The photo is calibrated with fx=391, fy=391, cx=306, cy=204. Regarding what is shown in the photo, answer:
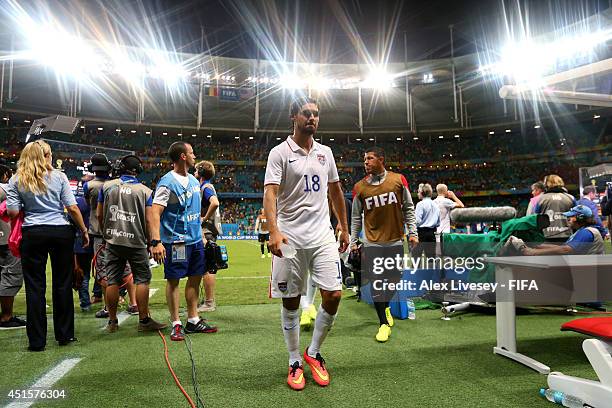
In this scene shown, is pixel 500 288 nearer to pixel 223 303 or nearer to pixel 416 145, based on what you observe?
pixel 223 303

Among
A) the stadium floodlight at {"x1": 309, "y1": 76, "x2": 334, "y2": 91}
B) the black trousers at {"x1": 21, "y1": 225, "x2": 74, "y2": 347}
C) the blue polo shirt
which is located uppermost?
the stadium floodlight at {"x1": 309, "y1": 76, "x2": 334, "y2": 91}

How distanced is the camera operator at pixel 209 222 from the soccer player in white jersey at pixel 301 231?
196cm

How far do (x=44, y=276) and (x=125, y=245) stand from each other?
0.83 metres

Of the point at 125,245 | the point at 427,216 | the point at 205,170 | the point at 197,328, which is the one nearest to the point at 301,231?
the point at 197,328

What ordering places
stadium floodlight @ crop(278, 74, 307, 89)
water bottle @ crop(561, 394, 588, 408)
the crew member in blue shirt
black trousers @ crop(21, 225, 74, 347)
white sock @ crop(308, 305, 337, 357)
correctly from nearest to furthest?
1. water bottle @ crop(561, 394, 588, 408)
2. white sock @ crop(308, 305, 337, 357)
3. black trousers @ crop(21, 225, 74, 347)
4. the crew member in blue shirt
5. stadium floodlight @ crop(278, 74, 307, 89)

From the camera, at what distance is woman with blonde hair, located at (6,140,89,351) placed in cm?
375

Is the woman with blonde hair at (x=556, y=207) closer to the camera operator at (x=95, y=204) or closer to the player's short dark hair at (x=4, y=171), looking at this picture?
the camera operator at (x=95, y=204)

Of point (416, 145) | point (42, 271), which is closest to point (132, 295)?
point (42, 271)

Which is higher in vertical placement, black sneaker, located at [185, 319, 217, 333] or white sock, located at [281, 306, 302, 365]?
white sock, located at [281, 306, 302, 365]

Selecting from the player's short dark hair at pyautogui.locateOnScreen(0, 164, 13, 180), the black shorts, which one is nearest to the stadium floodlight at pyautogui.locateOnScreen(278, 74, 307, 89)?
the player's short dark hair at pyautogui.locateOnScreen(0, 164, 13, 180)

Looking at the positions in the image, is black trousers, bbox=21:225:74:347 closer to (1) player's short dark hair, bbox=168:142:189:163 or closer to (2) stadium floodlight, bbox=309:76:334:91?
(1) player's short dark hair, bbox=168:142:189:163

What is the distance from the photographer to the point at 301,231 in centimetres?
304

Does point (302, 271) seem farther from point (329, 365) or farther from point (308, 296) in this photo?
point (308, 296)

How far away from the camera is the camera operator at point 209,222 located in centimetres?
481
